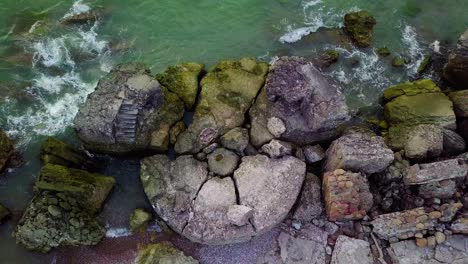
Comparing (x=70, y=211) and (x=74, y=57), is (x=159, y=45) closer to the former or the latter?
(x=74, y=57)

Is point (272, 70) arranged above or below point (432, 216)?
above

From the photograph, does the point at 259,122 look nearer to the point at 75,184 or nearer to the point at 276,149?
the point at 276,149

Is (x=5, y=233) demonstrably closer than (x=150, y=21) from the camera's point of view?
Yes

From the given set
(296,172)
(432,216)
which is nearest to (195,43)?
(296,172)

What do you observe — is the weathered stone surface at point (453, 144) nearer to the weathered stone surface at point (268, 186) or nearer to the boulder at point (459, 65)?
the boulder at point (459, 65)

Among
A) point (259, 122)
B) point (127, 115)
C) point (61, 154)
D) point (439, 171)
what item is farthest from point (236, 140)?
point (439, 171)
